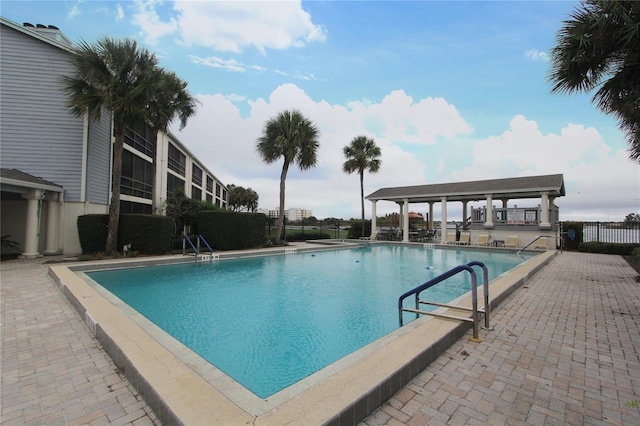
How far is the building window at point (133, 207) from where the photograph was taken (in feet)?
50.8

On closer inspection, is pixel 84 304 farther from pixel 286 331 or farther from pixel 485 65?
pixel 485 65

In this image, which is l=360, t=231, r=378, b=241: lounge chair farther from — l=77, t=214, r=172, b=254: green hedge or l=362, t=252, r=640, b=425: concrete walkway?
l=362, t=252, r=640, b=425: concrete walkway

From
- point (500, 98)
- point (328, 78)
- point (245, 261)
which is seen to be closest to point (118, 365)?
point (245, 261)

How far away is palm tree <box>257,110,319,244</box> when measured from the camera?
58.4 feet

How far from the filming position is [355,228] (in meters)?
25.1

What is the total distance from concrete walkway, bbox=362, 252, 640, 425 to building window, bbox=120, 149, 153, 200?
1690 centimetres

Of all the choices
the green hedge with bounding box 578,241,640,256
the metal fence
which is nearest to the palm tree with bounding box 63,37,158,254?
the green hedge with bounding box 578,241,640,256

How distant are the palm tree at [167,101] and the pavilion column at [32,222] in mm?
4913

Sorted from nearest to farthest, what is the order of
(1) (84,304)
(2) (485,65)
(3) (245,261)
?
(1) (84,304), (2) (485,65), (3) (245,261)

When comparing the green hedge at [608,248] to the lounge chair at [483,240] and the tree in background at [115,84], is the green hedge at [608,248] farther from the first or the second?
the tree in background at [115,84]

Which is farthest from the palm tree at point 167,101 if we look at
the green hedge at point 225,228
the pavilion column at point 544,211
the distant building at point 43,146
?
the pavilion column at point 544,211

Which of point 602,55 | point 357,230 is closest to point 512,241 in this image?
point 357,230

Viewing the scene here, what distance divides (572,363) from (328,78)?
1259 cm

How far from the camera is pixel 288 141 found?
17766 mm
